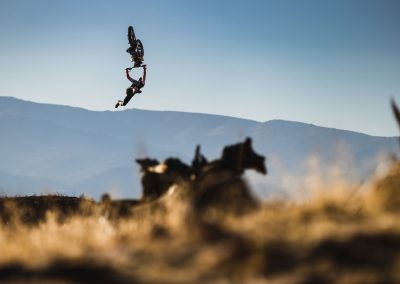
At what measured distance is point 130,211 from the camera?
328 inches

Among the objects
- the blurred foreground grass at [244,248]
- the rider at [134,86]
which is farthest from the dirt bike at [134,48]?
the blurred foreground grass at [244,248]

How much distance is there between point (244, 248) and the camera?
419cm

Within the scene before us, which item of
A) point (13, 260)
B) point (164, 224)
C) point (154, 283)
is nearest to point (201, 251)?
point (154, 283)

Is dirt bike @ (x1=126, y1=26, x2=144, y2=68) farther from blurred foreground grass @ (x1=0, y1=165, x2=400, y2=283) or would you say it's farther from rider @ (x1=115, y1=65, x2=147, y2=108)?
blurred foreground grass @ (x1=0, y1=165, x2=400, y2=283)

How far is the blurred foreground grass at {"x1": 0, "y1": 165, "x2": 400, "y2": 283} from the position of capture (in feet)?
12.5

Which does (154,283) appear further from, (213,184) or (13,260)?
(213,184)

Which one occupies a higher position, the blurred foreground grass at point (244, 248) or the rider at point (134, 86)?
the rider at point (134, 86)

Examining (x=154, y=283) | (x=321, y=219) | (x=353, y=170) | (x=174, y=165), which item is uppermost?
(x=174, y=165)

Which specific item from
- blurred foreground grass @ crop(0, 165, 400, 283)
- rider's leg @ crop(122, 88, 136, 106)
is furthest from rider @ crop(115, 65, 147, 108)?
blurred foreground grass @ crop(0, 165, 400, 283)

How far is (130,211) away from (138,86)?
9.08m

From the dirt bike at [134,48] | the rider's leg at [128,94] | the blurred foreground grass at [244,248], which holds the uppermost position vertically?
the dirt bike at [134,48]

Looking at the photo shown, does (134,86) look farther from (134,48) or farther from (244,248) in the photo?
(244,248)

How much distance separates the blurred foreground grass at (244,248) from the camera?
12.5ft

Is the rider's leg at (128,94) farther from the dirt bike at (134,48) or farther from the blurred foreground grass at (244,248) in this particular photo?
the blurred foreground grass at (244,248)
